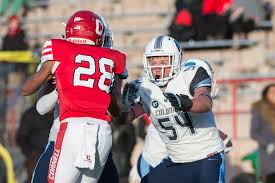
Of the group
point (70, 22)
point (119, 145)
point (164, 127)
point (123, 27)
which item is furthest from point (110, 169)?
point (123, 27)

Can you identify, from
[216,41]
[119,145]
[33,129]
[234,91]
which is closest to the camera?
[33,129]

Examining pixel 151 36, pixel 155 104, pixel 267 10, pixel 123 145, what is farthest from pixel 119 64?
pixel 151 36

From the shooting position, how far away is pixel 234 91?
1123 centimetres

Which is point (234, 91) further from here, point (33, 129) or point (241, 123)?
point (33, 129)

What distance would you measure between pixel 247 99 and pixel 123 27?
9.46 ft

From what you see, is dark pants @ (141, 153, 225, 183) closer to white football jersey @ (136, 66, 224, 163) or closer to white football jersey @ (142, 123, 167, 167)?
white football jersey @ (136, 66, 224, 163)

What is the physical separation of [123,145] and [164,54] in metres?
3.69

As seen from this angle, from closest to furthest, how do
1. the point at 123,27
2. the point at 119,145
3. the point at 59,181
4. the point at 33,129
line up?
the point at 59,181
the point at 33,129
the point at 119,145
the point at 123,27

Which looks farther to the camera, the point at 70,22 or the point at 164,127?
the point at 164,127

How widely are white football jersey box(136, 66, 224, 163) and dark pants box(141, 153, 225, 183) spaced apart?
40 mm

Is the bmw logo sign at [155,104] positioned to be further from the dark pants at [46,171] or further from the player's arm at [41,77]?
the player's arm at [41,77]

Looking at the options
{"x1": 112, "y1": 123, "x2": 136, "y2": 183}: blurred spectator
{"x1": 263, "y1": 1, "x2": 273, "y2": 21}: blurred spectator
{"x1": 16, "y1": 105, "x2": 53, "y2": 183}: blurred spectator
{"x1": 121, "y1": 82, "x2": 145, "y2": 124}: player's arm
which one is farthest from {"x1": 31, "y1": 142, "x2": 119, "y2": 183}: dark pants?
{"x1": 263, "y1": 1, "x2": 273, "y2": 21}: blurred spectator

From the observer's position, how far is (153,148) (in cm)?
752

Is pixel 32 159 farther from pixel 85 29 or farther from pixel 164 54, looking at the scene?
pixel 85 29
